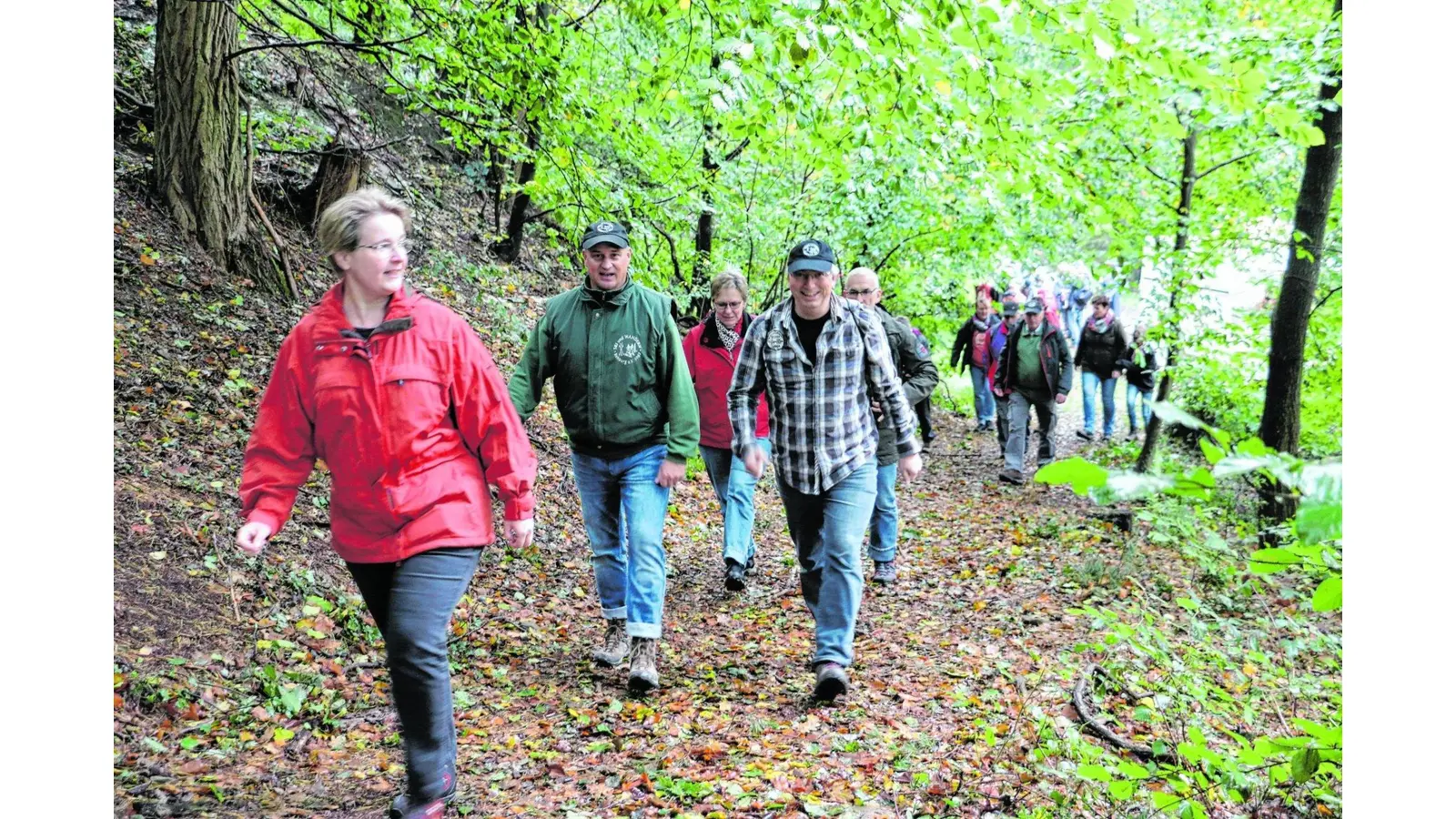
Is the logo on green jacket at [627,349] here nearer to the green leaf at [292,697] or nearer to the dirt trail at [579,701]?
the dirt trail at [579,701]

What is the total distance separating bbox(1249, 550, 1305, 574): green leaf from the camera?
6.77 ft

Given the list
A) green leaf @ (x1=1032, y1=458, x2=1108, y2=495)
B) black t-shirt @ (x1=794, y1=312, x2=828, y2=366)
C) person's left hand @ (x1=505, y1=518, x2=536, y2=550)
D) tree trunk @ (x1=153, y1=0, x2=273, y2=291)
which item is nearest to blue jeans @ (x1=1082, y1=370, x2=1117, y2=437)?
black t-shirt @ (x1=794, y1=312, x2=828, y2=366)

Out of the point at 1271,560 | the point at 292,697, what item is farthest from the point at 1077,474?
the point at 292,697

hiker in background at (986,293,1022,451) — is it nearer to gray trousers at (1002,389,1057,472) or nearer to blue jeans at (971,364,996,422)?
gray trousers at (1002,389,1057,472)

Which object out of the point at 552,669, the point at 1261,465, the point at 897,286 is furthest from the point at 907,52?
the point at 897,286

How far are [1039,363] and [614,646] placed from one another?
8054 millimetres

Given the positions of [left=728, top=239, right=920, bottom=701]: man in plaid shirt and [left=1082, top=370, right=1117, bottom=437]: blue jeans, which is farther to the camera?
[left=1082, top=370, right=1117, bottom=437]: blue jeans

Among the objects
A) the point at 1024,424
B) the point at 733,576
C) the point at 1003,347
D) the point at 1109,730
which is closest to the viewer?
the point at 1109,730

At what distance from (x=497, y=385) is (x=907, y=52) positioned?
356 centimetres

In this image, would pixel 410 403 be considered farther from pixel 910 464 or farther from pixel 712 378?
pixel 712 378

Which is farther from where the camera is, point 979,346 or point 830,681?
point 979,346

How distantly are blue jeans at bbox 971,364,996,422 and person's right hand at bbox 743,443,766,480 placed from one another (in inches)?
414

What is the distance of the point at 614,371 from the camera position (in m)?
5.08

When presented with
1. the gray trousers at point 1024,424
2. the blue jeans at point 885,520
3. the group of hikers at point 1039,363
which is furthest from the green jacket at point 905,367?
the gray trousers at point 1024,424
